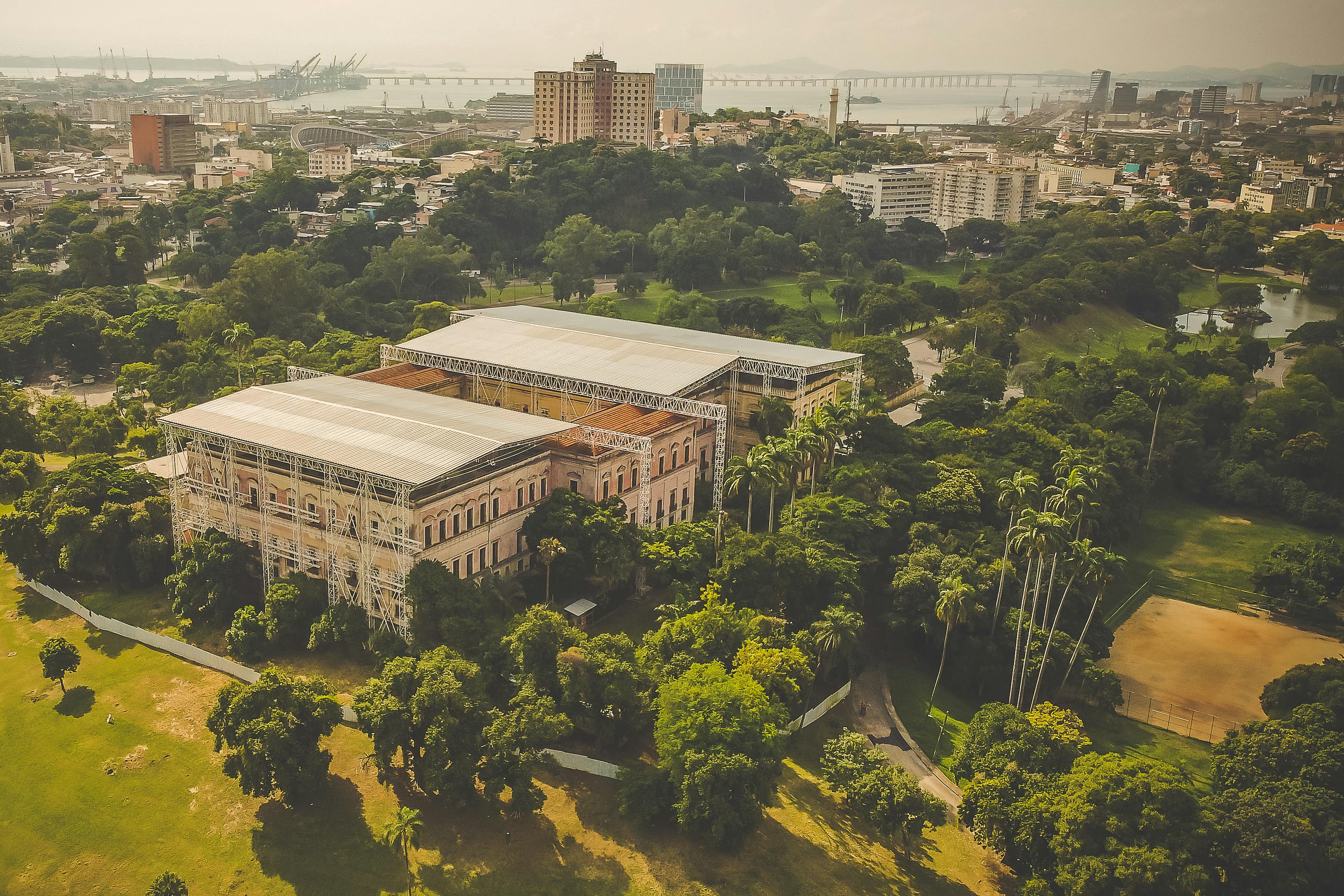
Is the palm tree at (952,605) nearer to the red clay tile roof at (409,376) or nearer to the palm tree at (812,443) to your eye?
the palm tree at (812,443)

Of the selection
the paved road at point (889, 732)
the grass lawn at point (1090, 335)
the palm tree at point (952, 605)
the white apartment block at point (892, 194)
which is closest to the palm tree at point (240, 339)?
the paved road at point (889, 732)

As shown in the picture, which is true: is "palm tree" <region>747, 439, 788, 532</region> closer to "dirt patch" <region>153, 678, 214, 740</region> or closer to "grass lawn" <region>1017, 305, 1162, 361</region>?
"dirt patch" <region>153, 678, 214, 740</region>

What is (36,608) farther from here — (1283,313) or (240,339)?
(1283,313)

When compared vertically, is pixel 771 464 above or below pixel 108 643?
above

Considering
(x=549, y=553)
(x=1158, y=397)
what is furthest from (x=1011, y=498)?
(x=1158, y=397)

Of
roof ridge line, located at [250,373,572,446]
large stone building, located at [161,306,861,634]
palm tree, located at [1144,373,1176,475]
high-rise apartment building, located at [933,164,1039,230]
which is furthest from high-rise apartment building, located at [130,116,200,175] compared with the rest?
palm tree, located at [1144,373,1176,475]

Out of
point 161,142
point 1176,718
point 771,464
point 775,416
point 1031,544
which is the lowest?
point 1176,718

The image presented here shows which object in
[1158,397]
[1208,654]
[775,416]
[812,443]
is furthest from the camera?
[1158,397]
